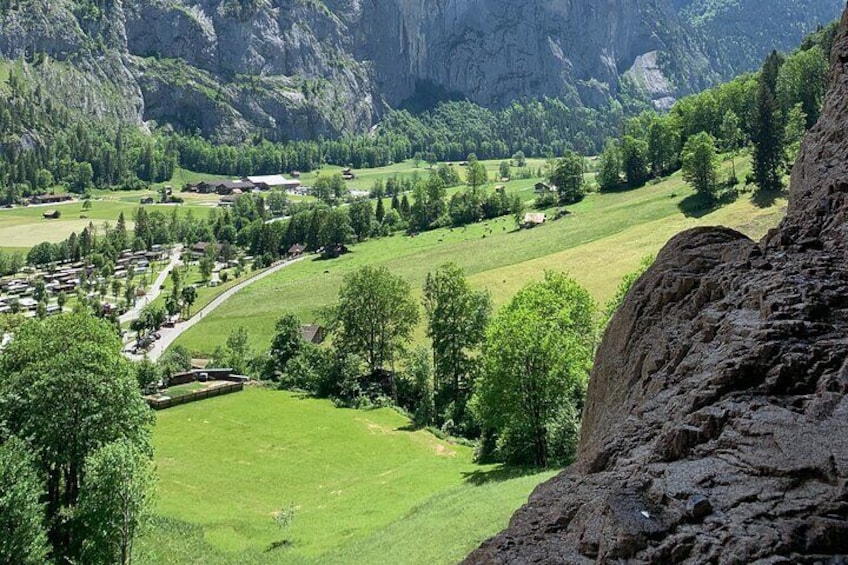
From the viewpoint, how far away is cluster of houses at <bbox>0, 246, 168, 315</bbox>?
139250 mm

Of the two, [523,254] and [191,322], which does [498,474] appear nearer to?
[523,254]

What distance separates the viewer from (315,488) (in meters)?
53.1

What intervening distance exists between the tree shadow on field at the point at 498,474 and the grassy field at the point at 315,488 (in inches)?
7.9

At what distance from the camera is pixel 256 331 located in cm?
10875

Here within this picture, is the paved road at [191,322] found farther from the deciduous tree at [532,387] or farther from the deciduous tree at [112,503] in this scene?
the deciduous tree at [112,503]

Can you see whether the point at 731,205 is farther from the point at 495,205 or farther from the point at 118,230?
the point at 118,230

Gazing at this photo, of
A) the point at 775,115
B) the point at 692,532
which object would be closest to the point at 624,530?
the point at 692,532

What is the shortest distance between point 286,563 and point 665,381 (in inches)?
1083

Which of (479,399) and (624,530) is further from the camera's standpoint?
(479,399)

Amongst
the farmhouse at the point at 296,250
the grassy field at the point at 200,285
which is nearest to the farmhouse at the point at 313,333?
the grassy field at the point at 200,285

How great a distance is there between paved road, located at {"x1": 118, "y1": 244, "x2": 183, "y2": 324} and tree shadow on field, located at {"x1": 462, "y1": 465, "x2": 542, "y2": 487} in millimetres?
→ 96412

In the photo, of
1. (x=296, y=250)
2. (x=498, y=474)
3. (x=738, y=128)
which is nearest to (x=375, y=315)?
(x=498, y=474)

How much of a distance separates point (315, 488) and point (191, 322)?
73972mm

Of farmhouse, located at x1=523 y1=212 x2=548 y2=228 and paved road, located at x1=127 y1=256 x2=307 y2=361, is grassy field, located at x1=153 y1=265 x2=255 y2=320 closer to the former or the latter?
paved road, located at x1=127 y1=256 x2=307 y2=361
